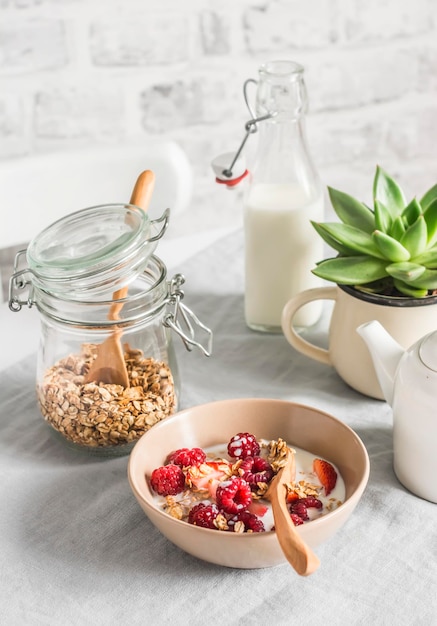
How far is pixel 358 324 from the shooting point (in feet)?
2.75

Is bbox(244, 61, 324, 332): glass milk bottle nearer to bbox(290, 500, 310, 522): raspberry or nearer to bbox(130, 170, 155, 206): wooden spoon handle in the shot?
bbox(130, 170, 155, 206): wooden spoon handle

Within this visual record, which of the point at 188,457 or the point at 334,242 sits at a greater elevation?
the point at 334,242

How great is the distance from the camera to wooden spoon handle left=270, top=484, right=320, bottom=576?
0.55m

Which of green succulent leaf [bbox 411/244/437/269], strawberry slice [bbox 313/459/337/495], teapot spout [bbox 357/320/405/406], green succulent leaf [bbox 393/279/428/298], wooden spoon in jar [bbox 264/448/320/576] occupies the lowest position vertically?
strawberry slice [bbox 313/459/337/495]

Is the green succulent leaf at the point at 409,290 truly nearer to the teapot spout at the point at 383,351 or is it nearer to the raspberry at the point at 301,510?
the teapot spout at the point at 383,351

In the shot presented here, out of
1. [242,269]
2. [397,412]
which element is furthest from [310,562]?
[242,269]

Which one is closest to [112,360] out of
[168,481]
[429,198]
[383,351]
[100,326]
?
[100,326]

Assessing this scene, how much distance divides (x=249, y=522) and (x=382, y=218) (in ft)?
1.19

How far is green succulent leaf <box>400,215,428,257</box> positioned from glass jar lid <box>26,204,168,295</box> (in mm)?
242

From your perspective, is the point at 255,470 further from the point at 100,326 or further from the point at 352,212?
the point at 352,212

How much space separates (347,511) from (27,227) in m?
0.67

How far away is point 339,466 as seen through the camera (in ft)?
2.33

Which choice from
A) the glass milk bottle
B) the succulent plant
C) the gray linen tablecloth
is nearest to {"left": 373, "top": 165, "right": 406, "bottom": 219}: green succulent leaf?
the succulent plant

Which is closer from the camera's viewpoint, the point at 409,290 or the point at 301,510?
the point at 301,510
